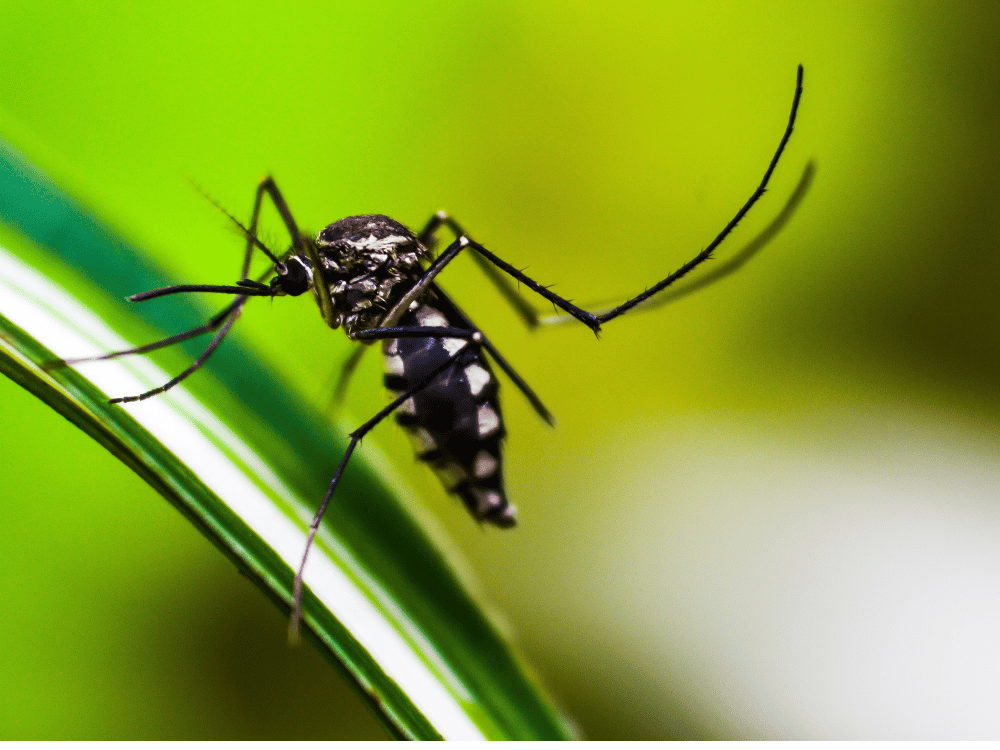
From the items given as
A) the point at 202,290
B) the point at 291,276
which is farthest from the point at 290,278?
the point at 202,290

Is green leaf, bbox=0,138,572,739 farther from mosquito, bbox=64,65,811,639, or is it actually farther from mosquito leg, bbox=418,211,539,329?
mosquito leg, bbox=418,211,539,329

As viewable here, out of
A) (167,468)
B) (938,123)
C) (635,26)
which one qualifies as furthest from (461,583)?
(938,123)

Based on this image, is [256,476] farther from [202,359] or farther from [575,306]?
[575,306]

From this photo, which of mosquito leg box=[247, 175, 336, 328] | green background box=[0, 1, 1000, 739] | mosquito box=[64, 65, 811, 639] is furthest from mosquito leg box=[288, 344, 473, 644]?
green background box=[0, 1, 1000, 739]

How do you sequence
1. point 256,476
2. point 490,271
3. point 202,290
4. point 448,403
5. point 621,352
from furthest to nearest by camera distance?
point 621,352 < point 490,271 < point 448,403 < point 202,290 < point 256,476

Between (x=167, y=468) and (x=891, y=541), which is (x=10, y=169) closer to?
(x=167, y=468)
